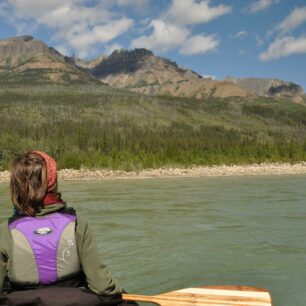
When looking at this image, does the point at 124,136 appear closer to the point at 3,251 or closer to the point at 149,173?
the point at 149,173

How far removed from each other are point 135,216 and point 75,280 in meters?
16.3

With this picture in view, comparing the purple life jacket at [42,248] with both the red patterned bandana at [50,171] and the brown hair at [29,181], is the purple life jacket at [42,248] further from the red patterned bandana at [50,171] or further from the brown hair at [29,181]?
the red patterned bandana at [50,171]

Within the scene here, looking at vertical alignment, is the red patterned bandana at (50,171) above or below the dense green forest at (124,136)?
below

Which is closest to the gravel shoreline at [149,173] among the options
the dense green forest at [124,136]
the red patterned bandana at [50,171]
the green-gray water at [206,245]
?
the dense green forest at [124,136]

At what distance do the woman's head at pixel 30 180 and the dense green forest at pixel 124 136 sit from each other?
218ft

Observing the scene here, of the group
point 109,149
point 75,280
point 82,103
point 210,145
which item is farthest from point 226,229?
point 82,103

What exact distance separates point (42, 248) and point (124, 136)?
296 ft

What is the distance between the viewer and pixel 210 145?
301 feet

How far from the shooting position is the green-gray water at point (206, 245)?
1023cm

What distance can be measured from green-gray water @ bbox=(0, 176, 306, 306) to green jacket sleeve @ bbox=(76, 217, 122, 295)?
17.4 ft

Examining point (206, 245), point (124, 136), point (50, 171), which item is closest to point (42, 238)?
point (50, 171)

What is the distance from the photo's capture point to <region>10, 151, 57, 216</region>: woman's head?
4.19 metres

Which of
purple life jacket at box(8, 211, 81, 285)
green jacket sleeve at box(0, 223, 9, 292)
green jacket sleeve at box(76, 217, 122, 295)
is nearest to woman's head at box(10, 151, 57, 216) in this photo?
purple life jacket at box(8, 211, 81, 285)

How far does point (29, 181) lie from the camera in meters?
4.20
